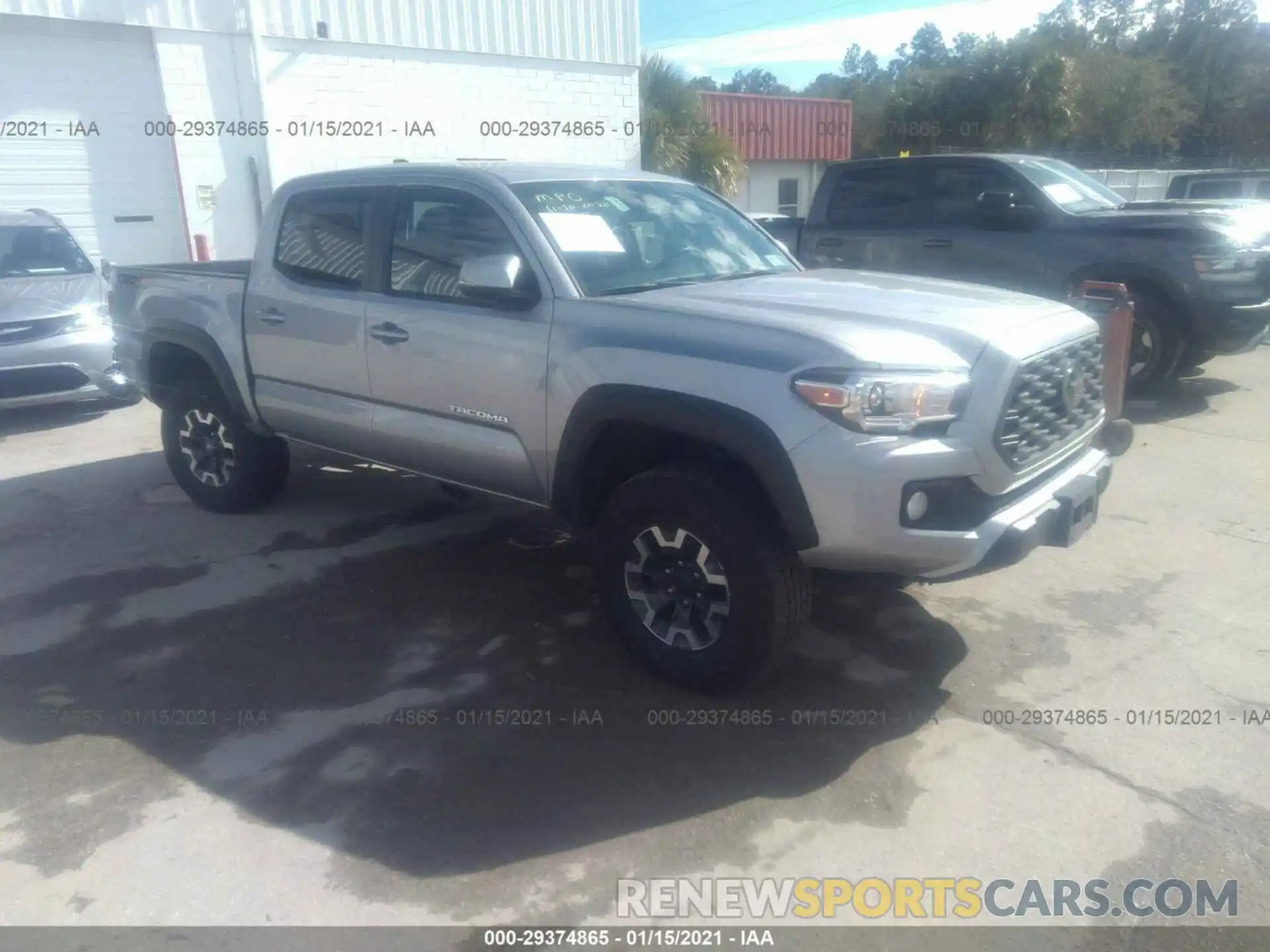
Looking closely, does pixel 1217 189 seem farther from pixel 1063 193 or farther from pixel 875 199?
pixel 875 199

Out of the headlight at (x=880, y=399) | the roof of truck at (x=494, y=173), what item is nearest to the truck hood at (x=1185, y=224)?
the roof of truck at (x=494, y=173)

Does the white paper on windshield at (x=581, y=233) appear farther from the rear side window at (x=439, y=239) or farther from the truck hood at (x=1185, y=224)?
the truck hood at (x=1185, y=224)

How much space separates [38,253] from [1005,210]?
26.6ft

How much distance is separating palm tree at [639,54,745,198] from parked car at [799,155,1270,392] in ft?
31.6

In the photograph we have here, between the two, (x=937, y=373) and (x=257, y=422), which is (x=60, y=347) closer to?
(x=257, y=422)

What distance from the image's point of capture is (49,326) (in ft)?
→ 27.4

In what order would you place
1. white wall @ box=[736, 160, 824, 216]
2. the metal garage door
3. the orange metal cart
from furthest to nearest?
1. white wall @ box=[736, 160, 824, 216]
2. the metal garage door
3. the orange metal cart

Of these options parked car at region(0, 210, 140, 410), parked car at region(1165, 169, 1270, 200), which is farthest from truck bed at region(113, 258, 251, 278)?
parked car at region(1165, 169, 1270, 200)

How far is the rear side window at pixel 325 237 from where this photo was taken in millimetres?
4973

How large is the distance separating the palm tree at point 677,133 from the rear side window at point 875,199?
9453 millimetres

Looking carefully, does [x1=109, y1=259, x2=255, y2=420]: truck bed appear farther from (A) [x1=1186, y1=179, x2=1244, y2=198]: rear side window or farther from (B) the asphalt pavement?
(A) [x1=1186, y1=179, x2=1244, y2=198]: rear side window

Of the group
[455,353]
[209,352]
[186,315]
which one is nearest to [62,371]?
[186,315]

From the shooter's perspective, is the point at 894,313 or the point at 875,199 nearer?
the point at 894,313

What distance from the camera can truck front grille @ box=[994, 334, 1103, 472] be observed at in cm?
356
